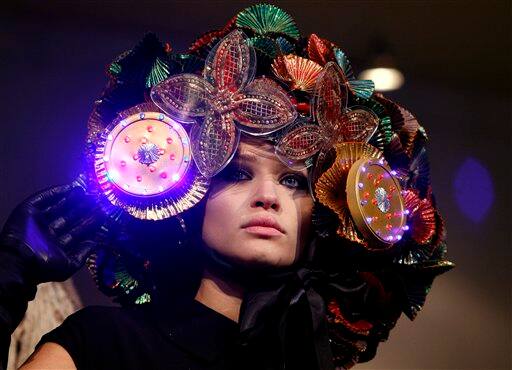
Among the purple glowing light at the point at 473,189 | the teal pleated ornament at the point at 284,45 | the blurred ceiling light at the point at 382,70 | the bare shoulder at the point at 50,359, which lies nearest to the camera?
the bare shoulder at the point at 50,359

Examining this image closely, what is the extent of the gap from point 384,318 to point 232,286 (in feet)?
1.03

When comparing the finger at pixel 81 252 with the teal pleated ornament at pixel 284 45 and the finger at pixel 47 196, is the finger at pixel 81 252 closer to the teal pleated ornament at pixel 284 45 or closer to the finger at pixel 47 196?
the finger at pixel 47 196

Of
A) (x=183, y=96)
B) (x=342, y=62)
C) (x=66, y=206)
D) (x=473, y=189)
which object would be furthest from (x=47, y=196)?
(x=473, y=189)

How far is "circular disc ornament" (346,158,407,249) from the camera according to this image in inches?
36.0

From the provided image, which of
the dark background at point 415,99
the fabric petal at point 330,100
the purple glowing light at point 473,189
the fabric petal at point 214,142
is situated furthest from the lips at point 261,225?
the purple glowing light at point 473,189

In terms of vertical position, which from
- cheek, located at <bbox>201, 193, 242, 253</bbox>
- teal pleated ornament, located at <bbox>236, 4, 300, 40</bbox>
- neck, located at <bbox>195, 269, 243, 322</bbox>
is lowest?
neck, located at <bbox>195, 269, 243, 322</bbox>

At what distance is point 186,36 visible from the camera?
167cm

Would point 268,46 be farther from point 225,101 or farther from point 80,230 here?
point 80,230

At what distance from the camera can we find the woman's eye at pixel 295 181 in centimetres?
96

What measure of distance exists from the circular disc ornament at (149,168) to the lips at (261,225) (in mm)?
98

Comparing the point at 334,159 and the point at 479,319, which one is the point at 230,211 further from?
the point at 479,319

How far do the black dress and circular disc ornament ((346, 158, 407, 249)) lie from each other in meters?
0.26

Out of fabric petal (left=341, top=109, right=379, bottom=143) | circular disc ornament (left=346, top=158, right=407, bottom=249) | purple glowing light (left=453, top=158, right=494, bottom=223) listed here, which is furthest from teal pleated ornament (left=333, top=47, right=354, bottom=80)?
purple glowing light (left=453, top=158, right=494, bottom=223)

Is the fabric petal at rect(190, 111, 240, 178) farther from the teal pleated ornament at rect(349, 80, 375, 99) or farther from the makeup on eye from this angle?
the teal pleated ornament at rect(349, 80, 375, 99)
